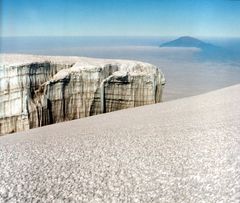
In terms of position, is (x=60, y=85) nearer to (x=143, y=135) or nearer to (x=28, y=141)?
(x=28, y=141)

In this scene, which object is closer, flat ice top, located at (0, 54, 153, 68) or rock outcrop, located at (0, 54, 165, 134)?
rock outcrop, located at (0, 54, 165, 134)

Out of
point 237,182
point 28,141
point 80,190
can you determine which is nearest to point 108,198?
point 80,190

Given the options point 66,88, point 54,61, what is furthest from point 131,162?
point 54,61

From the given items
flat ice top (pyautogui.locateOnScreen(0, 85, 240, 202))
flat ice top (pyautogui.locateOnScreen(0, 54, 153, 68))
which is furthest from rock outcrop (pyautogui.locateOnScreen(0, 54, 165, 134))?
flat ice top (pyautogui.locateOnScreen(0, 85, 240, 202))

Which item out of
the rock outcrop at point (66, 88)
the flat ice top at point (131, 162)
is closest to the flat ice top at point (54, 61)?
the rock outcrop at point (66, 88)

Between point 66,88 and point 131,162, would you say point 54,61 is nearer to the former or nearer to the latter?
point 66,88

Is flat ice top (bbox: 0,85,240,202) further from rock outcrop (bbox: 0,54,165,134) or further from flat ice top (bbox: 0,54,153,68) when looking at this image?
flat ice top (bbox: 0,54,153,68)
